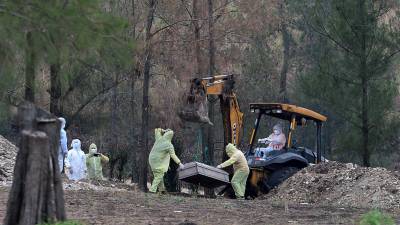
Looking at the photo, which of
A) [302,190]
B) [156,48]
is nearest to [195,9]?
[156,48]

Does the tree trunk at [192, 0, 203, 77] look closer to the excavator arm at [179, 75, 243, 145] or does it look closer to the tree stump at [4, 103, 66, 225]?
the excavator arm at [179, 75, 243, 145]

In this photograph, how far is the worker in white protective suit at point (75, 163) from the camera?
21.0m

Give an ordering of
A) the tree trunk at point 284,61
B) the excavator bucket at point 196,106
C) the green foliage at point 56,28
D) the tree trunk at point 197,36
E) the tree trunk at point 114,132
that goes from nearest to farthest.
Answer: the green foliage at point 56,28 < the excavator bucket at point 196,106 < the tree trunk at point 197,36 < the tree trunk at point 114,132 < the tree trunk at point 284,61

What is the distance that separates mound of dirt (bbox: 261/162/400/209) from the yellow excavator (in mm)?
590

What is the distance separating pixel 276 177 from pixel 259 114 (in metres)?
1.80

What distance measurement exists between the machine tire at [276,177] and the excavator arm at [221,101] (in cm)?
157

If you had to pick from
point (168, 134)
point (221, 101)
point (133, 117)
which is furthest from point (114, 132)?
point (168, 134)

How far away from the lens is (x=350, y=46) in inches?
1054

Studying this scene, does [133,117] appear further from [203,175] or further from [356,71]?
[203,175]

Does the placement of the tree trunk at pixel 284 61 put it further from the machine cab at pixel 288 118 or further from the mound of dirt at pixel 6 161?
the mound of dirt at pixel 6 161

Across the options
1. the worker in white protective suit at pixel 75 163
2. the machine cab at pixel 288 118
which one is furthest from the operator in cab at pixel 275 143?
the worker in white protective suit at pixel 75 163

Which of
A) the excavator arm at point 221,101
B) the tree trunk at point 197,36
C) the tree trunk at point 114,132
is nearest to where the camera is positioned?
the excavator arm at point 221,101

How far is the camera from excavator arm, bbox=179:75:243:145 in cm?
2091

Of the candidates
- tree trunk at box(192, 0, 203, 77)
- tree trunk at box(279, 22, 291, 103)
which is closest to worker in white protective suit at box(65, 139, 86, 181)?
tree trunk at box(192, 0, 203, 77)
